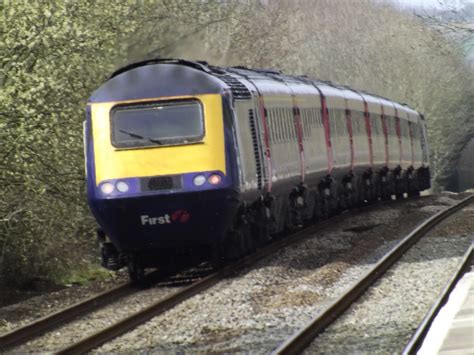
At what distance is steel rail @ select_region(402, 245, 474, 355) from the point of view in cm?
901

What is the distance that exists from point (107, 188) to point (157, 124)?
3.40 ft

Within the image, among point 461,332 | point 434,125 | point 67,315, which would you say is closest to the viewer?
point 461,332

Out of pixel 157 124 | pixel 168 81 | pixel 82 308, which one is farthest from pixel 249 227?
pixel 82 308

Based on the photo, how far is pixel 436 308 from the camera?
11.0m

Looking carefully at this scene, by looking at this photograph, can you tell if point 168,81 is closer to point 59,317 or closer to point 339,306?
point 59,317

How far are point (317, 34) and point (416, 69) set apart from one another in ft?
30.8

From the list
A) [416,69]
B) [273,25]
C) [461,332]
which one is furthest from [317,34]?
[461,332]

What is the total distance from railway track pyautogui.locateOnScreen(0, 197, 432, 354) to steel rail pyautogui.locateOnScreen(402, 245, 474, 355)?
2942 mm

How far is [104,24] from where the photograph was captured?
19766 mm

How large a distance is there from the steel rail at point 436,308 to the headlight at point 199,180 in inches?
133

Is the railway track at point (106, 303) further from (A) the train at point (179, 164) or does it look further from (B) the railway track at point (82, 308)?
(A) the train at point (179, 164)

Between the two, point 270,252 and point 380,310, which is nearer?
point 380,310

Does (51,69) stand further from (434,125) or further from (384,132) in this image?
(434,125)

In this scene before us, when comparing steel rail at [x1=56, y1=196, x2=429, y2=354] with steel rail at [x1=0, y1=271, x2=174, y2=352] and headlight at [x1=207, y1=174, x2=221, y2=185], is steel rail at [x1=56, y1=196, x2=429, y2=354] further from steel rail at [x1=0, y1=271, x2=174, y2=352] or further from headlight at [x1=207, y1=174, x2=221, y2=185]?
headlight at [x1=207, y1=174, x2=221, y2=185]
